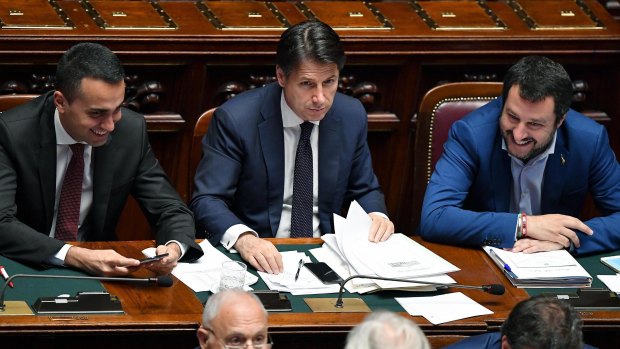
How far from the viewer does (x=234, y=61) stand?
5824 millimetres

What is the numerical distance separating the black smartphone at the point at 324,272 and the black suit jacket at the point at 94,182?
1.31 ft

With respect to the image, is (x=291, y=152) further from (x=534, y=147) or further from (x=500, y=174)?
(x=534, y=147)

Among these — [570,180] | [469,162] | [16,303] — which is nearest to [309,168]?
[469,162]

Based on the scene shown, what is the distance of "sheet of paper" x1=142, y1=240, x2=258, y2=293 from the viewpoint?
4.13 m

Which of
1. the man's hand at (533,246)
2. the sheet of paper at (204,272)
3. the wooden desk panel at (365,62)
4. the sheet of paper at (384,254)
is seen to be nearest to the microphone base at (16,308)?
the sheet of paper at (204,272)

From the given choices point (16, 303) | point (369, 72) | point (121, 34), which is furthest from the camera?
point (369, 72)

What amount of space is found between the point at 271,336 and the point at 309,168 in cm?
117

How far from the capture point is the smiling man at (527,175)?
4641 mm

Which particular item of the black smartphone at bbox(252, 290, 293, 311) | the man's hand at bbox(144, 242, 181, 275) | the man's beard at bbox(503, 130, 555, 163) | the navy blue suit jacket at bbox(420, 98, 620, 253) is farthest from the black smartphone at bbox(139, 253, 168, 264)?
the man's beard at bbox(503, 130, 555, 163)

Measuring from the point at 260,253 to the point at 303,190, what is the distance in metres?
0.65

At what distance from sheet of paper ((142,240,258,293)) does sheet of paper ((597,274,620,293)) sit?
122cm

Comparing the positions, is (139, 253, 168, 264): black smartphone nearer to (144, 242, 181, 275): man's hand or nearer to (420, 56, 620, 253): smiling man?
(144, 242, 181, 275): man's hand

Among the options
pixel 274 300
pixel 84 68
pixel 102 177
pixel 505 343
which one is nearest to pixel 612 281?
pixel 505 343

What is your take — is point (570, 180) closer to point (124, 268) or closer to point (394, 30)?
point (394, 30)
